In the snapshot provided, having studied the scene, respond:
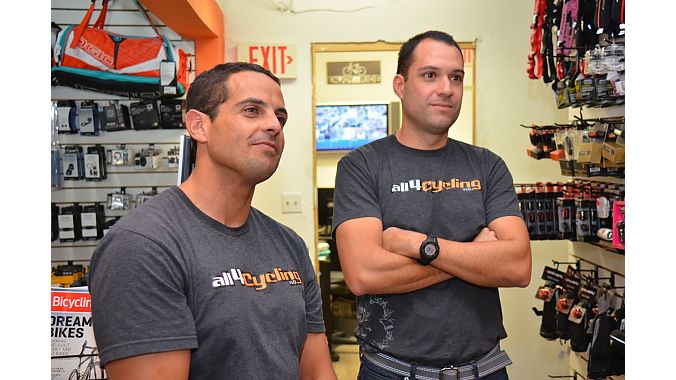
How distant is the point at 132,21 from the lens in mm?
5398

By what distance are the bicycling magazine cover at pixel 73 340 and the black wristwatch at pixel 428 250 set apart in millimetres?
1064

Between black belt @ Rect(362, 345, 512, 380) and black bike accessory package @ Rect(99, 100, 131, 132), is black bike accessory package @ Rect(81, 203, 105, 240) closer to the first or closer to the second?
black bike accessory package @ Rect(99, 100, 131, 132)

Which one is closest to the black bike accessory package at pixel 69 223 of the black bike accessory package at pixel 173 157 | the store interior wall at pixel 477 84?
the black bike accessory package at pixel 173 157

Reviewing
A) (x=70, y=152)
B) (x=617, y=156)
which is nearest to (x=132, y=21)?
(x=70, y=152)

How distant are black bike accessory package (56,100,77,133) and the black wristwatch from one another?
3.74 m

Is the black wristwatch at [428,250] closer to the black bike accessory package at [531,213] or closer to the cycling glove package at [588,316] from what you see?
the cycling glove package at [588,316]

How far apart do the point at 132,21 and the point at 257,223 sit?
4.02 meters

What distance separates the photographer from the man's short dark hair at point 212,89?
1784 millimetres

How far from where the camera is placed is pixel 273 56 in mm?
5535

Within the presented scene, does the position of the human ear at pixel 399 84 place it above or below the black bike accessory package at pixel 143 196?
above

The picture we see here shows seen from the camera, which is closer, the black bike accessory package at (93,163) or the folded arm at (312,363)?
the folded arm at (312,363)

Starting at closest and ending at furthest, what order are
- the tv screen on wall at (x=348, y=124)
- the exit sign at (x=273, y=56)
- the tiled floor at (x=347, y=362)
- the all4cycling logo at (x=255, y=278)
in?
1. the all4cycling logo at (x=255, y=278)
2. the exit sign at (x=273, y=56)
3. the tiled floor at (x=347, y=362)
4. the tv screen on wall at (x=348, y=124)

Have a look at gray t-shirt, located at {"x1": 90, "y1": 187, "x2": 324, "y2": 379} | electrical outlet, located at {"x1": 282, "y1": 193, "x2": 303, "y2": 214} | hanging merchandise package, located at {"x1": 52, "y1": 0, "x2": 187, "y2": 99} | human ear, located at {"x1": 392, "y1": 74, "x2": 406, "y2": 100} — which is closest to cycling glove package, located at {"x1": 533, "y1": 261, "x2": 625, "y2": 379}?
human ear, located at {"x1": 392, "y1": 74, "x2": 406, "y2": 100}
